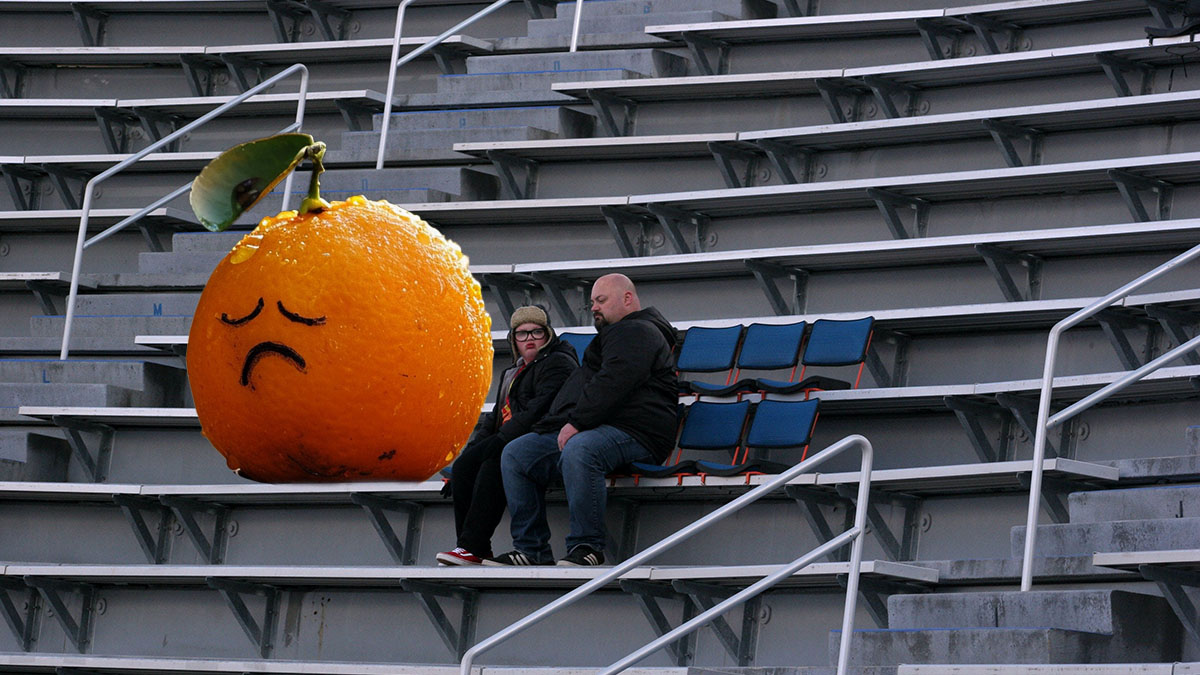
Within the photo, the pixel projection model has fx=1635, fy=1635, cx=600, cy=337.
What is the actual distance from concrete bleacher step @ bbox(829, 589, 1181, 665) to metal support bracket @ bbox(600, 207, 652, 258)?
8.23 feet

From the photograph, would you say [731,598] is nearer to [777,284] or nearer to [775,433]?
[775,433]

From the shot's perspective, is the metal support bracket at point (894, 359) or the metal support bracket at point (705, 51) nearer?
the metal support bracket at point (894, 359)

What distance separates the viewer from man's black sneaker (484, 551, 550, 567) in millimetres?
4828

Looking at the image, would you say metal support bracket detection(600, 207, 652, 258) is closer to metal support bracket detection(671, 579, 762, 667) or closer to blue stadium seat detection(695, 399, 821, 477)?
blue stadium seat detection(695, 399, 821, 477)

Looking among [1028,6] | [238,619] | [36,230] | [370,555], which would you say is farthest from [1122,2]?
[36,230]

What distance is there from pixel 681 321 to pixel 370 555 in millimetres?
1404

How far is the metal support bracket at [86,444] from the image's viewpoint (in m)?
6.07

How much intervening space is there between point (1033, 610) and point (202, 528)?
3157 millimetres

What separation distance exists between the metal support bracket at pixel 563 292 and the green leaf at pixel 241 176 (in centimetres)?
545

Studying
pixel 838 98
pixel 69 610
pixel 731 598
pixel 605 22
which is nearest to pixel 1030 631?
pixel 731 598

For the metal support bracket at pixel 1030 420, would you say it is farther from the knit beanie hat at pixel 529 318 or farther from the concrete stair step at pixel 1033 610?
the knit beanie hat at pixel 529 318

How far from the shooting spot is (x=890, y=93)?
639 centimetres

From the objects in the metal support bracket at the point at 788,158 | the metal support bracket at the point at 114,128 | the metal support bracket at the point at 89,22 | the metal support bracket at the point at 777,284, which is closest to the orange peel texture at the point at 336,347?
the metal support bracket at the point at 777,284

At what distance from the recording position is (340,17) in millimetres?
8492
